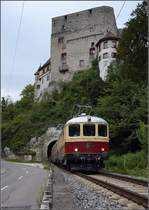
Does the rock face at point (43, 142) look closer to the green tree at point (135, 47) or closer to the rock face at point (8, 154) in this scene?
the rock face at point (8, 154)

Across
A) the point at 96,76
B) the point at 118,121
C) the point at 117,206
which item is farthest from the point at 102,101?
the point at 117,206

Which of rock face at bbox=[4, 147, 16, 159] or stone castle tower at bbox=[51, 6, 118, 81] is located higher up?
stone castle tower at bbox=[51, 6, 118, 81]

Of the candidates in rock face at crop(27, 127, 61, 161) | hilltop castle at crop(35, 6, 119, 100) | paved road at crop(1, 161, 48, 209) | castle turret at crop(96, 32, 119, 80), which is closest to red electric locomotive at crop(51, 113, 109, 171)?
paved road at crop(1, 161, 48, 209)

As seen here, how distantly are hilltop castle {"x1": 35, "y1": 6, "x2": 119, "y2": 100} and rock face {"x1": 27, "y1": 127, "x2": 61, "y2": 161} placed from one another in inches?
567

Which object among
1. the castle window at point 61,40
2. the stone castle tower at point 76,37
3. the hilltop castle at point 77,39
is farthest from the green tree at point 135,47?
the castle window at point 61,40

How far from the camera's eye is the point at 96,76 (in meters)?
80.3

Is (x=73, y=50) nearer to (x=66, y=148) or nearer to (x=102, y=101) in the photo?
(x=102, y=101)

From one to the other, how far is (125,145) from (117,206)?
124 ft

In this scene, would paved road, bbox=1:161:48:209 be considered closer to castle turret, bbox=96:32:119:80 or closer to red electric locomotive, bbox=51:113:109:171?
red electric locomotive, bbox=51:113:109:171

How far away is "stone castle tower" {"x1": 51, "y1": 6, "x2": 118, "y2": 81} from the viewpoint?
90.1 m

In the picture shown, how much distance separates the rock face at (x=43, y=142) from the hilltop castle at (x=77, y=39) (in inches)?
567

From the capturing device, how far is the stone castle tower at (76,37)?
90.1 metres

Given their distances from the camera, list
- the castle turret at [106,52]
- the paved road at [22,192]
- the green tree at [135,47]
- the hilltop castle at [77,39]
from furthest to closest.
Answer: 1. the hilltop castle at [77,39]
2. the castle turret at [106,52]
3. the green tree at [135,47]
4. the paved road at [22,192]

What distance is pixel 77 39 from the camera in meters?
92.9
